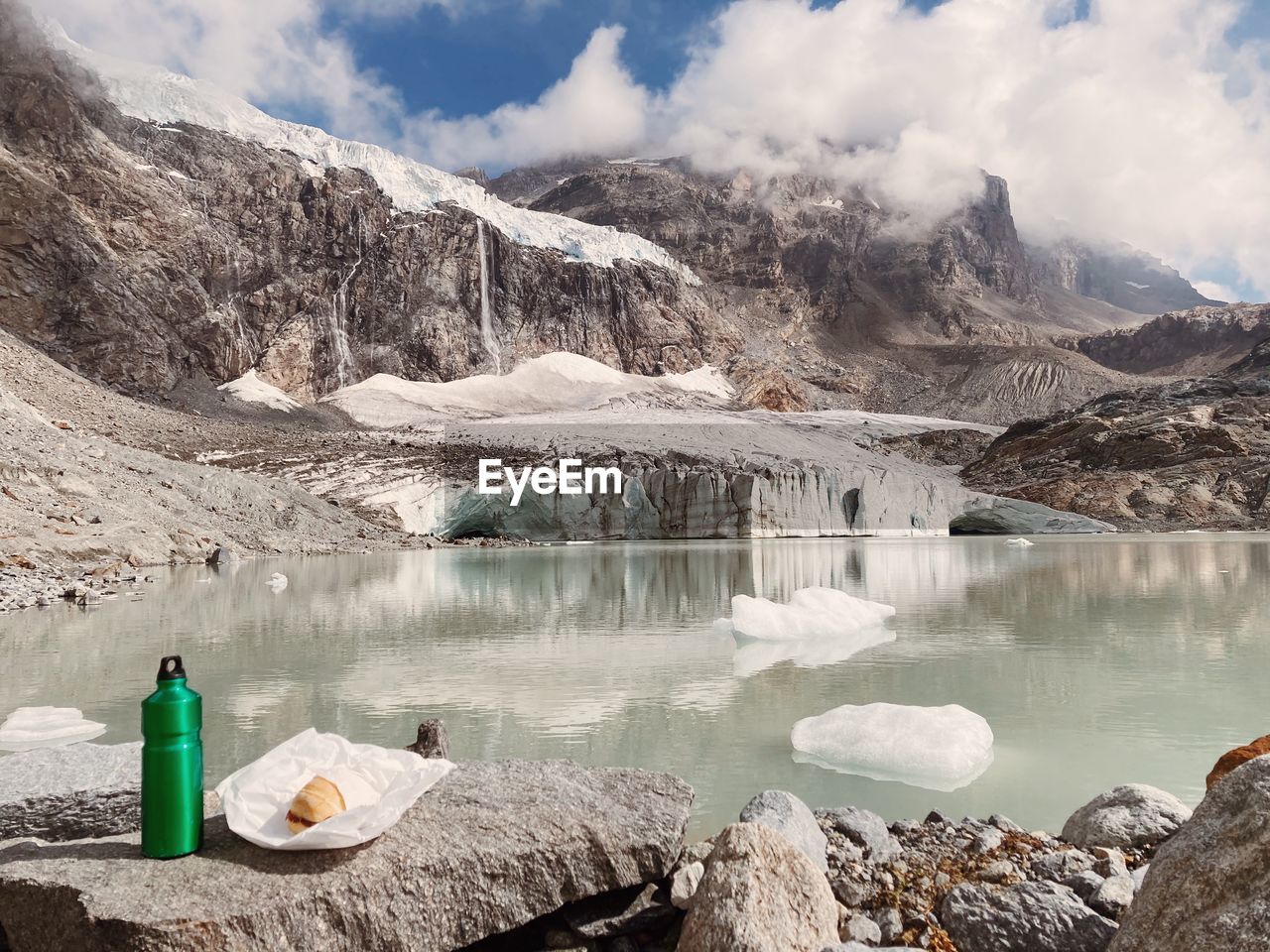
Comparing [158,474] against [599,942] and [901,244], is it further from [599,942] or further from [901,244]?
[901,244]

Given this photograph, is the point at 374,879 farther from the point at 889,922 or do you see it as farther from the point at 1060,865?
the point at 1060,865

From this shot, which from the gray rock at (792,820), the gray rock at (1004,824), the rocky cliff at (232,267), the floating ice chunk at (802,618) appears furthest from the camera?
the rocky cliff at (232,267)

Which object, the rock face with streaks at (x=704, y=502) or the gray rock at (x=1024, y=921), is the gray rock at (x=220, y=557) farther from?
the gray rock at (x=1024, y=921)

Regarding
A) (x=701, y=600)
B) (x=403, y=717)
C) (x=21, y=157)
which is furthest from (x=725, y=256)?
(x=403, y=717)

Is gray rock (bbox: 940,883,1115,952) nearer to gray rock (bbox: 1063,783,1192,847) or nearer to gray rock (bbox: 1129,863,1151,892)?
gray rock (bbox: 1129,863,1151,892)

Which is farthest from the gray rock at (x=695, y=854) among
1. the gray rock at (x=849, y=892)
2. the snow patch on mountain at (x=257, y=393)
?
the snow patch on mountain at (x=257, y=393)
